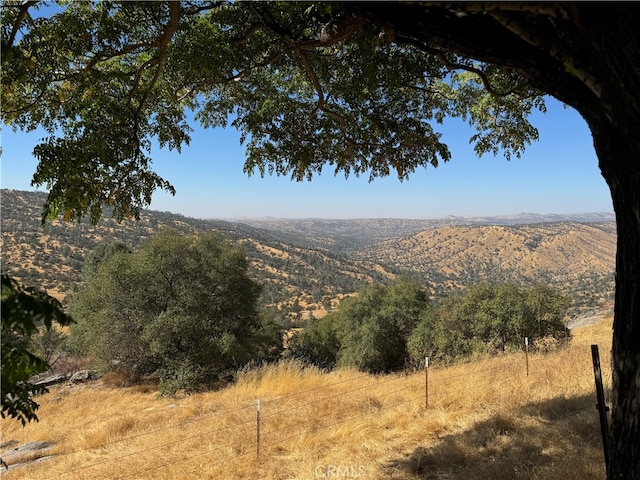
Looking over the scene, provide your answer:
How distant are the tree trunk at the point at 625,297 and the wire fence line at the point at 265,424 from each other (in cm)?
441

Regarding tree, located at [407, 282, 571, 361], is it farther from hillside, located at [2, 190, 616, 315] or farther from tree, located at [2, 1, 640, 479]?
hillside, located at [2, 190, 616, 315]

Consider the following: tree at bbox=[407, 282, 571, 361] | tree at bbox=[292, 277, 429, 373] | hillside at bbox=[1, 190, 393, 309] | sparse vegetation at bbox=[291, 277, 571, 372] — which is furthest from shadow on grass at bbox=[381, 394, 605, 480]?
hillside at bbox=[1, 190, 393, 309]

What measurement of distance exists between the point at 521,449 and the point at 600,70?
165 inches

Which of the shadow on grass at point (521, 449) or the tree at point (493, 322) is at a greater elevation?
the shadow on grass at point (521, 449)

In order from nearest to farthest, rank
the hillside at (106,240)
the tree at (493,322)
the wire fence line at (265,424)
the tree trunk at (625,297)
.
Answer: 1. the tree trunk at (625,297)
2. the wire fence line at (265,424)
3. the tree at (493,322)
4. the hillside at (106,240)

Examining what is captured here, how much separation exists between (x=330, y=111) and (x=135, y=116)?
2.49m

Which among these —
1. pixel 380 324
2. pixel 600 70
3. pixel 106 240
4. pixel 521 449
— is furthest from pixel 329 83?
pixel 106 240

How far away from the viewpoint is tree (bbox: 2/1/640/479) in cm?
208

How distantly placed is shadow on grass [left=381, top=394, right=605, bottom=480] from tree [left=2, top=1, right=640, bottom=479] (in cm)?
212

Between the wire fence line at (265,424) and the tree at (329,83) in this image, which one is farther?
the wire fence line at (265,424)

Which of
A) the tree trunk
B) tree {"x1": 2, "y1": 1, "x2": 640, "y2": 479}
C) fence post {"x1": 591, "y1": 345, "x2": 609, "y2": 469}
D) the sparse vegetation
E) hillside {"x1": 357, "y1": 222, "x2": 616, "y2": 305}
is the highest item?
tree {"x1": 2, "y1": 1, "x2": 640, "y2": 479}

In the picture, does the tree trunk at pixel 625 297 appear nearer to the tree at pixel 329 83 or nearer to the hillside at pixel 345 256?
the tree at pixel 329 83

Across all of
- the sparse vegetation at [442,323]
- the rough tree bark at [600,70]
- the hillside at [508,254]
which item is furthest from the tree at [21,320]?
the hillside at [508,254]

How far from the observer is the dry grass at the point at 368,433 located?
4.66 m
